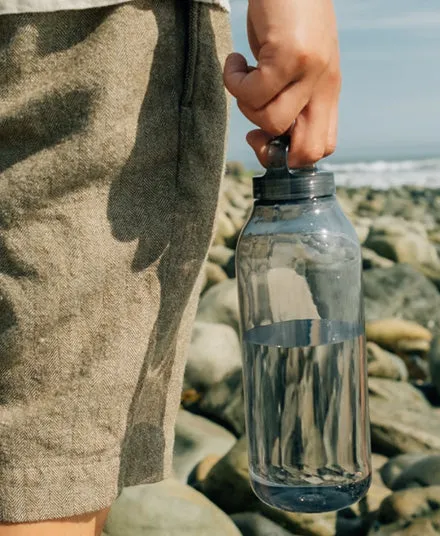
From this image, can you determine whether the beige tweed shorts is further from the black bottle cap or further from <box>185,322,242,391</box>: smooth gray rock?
<box>185,322,242,391</box>: smooth gray rock

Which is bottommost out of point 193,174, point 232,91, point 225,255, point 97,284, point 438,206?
point 438,206

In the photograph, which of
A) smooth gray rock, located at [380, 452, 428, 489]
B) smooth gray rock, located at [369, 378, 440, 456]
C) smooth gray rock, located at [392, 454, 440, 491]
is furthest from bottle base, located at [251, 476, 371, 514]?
smooth gray rock, located at [369, 378, 440, 456]

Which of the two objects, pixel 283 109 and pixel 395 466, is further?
pixel 395 466

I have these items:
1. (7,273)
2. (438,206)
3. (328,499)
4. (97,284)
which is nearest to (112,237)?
(97,284)

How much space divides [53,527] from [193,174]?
0.70 m

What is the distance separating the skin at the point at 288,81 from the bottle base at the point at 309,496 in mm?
409

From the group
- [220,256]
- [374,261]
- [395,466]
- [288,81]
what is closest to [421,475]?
[395,466]

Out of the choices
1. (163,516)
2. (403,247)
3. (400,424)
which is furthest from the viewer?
(403,247)

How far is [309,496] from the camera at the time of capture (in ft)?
6.35

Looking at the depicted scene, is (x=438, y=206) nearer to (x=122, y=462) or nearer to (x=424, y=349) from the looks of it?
(x=424, y=349)

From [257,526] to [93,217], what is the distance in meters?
1.82

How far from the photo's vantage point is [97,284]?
165 cm

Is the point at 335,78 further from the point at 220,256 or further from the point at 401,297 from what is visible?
the point at 220,256

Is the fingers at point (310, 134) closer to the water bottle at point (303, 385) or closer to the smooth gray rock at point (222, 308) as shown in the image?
the water bottle at point (303, 385)
